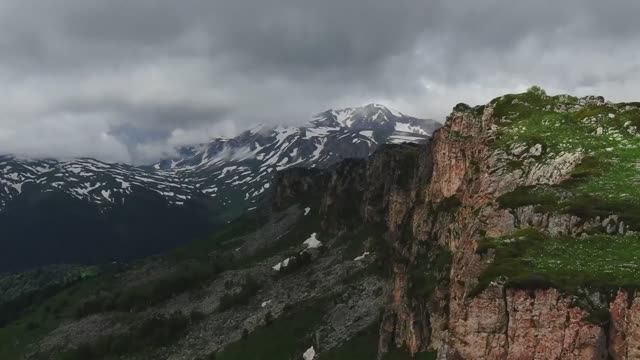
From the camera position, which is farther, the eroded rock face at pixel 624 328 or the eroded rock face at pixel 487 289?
the eroded rock face at pixel 487 289

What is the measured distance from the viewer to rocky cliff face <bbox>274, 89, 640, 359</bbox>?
57781mm

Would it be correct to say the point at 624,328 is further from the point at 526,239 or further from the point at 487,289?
the point at 526,239

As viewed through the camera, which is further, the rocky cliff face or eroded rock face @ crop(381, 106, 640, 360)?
the rocky cliff face

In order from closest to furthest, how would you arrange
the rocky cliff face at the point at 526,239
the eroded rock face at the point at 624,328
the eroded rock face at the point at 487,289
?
1. the eroded rock face at the point at 624,328
2. the eroded rock face at the point at 487,289
3. the rocky cliff face at the point at 526,239

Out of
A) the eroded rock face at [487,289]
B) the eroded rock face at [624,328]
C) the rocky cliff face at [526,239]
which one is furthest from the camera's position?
the rocky cliff face at [526,239]

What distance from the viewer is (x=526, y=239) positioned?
7481cm

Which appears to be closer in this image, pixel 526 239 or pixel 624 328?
pixel 624 328

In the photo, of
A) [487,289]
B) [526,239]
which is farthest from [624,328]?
[526,239]

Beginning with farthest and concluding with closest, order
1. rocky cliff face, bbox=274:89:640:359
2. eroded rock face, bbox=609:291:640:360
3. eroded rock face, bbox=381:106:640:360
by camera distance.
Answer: rocky cliff face, bbox=274:89:640:359, eroded rock face, bbox=381:106:640:360, eroded rock face, bbox=609:291:640:360

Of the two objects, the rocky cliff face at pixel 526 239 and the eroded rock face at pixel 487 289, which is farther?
the rocky cliff face at pixel 526 239

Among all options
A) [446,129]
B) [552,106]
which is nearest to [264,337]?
[446,129]

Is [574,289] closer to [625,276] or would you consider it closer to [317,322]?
[625,276]

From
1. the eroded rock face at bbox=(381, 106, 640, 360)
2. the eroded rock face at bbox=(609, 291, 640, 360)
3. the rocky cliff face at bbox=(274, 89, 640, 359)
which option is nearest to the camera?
the eroded rock face at bbox=(609, 291, 640, 360)

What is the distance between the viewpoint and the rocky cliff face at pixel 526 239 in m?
57.8
